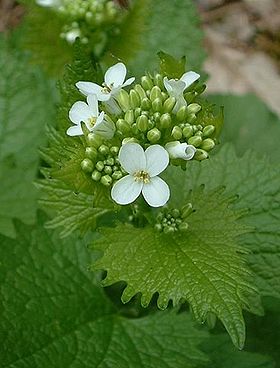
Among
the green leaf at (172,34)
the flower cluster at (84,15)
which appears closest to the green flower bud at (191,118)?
the flower cluster at (84,15)

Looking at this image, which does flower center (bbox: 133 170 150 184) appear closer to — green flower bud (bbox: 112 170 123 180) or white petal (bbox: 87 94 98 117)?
green flower bud (bbox: 112 170 123 180)

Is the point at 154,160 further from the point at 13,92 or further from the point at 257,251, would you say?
the point at 13,92

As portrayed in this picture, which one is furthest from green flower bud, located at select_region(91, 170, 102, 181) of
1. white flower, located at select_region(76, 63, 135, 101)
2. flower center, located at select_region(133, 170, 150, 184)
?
white flower, located at select_region(76, 63, 135, 101)

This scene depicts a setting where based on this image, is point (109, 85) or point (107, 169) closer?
point (107, 169)

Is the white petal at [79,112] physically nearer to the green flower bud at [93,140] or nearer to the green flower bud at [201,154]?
the green flower bud at [93,140]

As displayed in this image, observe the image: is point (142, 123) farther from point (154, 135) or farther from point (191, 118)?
point (191, 118)

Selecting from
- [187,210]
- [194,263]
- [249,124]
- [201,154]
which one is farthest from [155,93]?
[249,124]

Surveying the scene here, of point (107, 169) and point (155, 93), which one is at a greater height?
point (155, 93)
